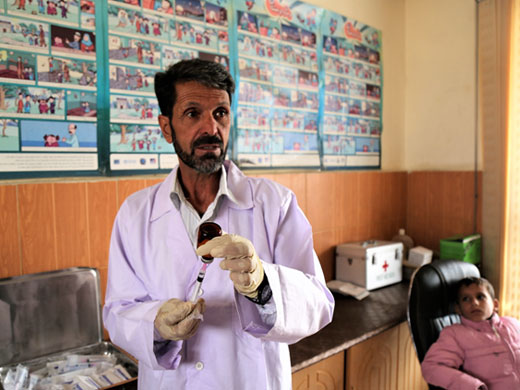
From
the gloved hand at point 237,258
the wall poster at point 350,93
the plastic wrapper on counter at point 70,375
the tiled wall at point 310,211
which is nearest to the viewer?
the gloved hand at point 237,258

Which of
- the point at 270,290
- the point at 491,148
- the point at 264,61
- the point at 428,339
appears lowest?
the point at 428,339

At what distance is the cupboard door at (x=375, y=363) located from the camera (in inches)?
72.2

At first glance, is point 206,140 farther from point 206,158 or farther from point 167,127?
point 167,127

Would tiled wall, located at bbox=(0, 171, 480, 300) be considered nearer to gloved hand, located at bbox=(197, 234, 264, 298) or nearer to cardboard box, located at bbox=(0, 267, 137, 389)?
cardboard box, located at bbox=(0, 267, 137, 389)

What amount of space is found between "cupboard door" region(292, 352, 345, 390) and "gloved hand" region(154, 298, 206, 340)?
2.42 ft

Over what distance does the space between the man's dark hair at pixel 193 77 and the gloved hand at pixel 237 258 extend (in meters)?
0.50

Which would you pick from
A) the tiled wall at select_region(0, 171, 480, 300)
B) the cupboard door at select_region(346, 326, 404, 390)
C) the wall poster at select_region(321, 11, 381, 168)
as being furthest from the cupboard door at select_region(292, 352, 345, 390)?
the wall poster at select_region(321, 11, 381, 168)

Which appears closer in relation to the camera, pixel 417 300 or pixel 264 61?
pixel 417 300

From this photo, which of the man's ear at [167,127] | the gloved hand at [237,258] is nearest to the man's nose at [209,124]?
the man's ear at [167,127]

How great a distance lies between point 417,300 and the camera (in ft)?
6.46

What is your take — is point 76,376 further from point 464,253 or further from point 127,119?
point 464,253

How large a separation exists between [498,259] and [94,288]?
7.61 ft

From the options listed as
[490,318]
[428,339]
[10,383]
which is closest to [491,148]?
[490,318]

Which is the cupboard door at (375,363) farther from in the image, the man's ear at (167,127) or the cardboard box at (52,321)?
the man's ear at (167,127)
